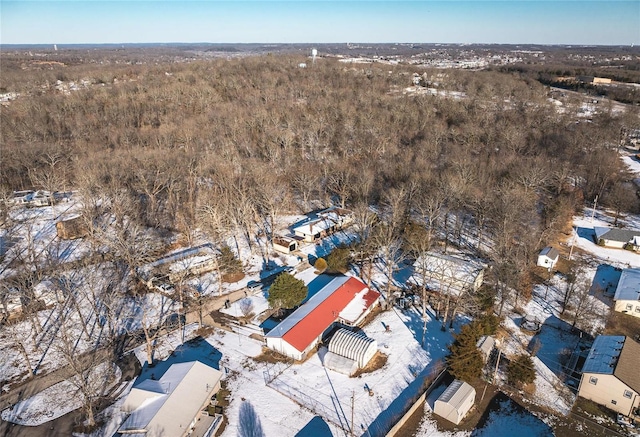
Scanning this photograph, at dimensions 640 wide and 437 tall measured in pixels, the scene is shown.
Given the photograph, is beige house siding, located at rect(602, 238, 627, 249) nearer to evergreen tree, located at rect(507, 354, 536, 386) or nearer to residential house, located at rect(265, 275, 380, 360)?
evergreen tree, located at rect(507, 354, 536, 386)

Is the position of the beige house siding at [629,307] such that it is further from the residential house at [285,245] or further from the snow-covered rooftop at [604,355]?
the residential house at [285,245]

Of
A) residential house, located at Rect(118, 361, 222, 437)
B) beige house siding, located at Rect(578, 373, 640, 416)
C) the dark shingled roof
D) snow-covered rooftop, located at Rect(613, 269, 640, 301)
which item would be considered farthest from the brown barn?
snow-covered rooftop, located at Rect(613, 269, 640, 301)

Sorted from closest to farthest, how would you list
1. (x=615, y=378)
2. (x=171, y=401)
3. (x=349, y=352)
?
1. (x=171, y=401)
2. (x=615, y=378)
3. (x=349, y=352)

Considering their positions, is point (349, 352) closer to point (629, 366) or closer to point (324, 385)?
point (324, 385)

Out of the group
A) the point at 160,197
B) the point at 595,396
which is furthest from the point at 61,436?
the point at 160,197

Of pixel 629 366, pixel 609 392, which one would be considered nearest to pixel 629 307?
pixel 629 366

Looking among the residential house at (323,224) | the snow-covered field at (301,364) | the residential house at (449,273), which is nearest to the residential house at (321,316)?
the snow-covered field at (301,364)
